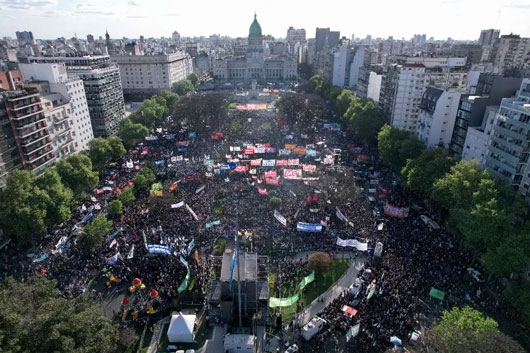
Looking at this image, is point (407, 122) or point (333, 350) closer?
point (333, 350)

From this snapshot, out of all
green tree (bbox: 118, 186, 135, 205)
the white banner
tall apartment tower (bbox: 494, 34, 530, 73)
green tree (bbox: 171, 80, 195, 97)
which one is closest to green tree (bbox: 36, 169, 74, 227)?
green tree (bbox: 118, 186, 135, 205)

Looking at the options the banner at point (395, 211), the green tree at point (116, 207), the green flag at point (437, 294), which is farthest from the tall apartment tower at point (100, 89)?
the green flag at point (437, 294)

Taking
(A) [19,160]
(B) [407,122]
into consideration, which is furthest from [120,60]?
(B) [407,122]

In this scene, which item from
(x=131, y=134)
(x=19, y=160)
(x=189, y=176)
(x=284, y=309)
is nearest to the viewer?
(x=284, y=309)

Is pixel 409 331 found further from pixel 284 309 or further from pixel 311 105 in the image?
pixel 311 105

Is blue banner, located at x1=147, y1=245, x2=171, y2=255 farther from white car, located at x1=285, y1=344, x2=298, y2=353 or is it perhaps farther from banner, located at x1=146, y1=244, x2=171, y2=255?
white car, located at x1=285, y1=344, x2=298, y2=353

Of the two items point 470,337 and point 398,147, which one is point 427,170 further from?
point 470,337
